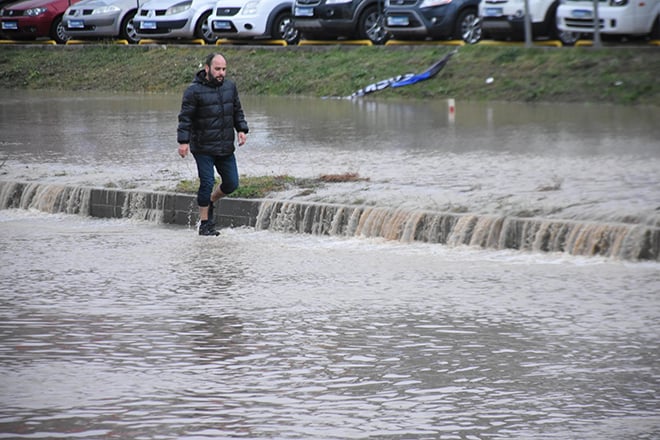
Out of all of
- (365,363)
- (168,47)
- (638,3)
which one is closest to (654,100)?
(638,3)

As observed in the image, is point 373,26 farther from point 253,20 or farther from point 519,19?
point 519,19

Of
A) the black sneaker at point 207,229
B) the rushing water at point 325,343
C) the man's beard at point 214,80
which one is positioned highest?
the man's beard at point 214,80

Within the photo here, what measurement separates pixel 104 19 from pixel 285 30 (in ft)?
19.6

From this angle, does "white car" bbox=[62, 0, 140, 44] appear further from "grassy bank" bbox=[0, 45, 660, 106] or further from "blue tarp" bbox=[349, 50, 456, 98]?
"blue tarp" bbox=[349, 50, 456, 98]

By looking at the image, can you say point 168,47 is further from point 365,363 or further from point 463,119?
point 365,363

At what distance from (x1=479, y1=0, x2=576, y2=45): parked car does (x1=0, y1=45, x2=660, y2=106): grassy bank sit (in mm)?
582

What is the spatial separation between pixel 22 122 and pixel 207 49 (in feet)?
32.7

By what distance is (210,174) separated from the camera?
44.2 feet

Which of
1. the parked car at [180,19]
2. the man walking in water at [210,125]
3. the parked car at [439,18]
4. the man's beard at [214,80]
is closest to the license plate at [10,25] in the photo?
the parked car at [180,19]

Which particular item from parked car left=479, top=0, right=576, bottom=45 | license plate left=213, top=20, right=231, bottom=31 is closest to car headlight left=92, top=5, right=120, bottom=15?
license plate left=213, top=20, right=231, bottom=31

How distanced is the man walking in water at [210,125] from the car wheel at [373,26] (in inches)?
710

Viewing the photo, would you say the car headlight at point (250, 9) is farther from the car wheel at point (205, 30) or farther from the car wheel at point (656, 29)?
the car wheel at point (656, 29)

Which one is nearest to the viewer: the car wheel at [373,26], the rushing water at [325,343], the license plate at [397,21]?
the rushing water at [325,343]

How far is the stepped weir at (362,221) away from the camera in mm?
11438
